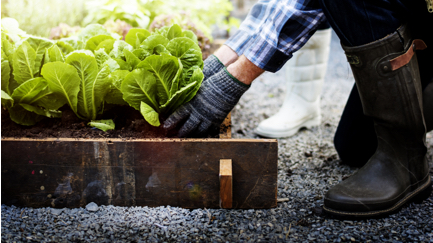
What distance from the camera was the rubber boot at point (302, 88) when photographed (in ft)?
6.64

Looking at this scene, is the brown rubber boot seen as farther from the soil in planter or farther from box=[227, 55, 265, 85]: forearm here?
the soil in planter

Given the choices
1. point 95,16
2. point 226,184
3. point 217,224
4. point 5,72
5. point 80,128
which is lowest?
point 217,224

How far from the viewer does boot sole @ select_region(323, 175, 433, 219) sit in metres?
1.10

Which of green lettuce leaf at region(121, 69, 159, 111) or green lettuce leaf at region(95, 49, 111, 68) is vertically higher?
green lettuce leaf at region(95, 49, 111, 68)

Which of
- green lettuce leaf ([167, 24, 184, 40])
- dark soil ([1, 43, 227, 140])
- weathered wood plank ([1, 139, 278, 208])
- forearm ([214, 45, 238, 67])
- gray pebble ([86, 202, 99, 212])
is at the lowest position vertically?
gray pebble ([86, 202, 99, 212])

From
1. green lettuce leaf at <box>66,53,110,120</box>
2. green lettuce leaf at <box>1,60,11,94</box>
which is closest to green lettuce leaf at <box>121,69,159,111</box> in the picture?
green lettuce leaf at <box>66,53,110,120</box>

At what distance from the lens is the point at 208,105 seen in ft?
3.81

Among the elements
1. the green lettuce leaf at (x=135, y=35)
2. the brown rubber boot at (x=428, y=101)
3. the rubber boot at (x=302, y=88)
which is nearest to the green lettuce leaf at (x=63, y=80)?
the green lettuce leaf at (x=135, y=35)

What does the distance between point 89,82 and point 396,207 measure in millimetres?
1183

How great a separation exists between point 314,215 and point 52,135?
97 centimetres

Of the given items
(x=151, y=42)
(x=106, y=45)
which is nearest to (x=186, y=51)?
(x=151, y=42)

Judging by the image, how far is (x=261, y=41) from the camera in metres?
1.14

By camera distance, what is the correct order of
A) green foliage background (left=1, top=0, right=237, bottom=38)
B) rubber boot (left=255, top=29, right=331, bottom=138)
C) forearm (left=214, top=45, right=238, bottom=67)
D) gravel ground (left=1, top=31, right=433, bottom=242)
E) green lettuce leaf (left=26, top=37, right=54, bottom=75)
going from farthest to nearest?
green foliage background (left=1, top=0, right=237, bottom=38) < rubber boot (left=255, top=29, right=331, bottom=138) < forearm (left=214, top=45, right=238, bottom=67) < green lettuce leaf (left=26, top=37, right=54, bottom=75) < gravel ground (left=1, top=31, right=433, bottom=242)

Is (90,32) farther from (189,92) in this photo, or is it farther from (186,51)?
(189,92)
